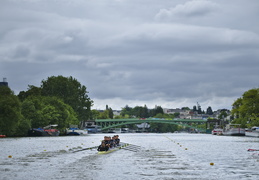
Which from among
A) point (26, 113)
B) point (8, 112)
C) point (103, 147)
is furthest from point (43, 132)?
point (103, 147)

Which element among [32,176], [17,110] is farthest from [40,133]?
[32,176]

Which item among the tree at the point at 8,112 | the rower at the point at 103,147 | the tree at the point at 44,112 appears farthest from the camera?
the tree at the point at 44,112

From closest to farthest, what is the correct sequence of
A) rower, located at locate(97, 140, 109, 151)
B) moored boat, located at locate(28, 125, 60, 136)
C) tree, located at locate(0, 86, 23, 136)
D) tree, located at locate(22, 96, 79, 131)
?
1. rower, located at locate(97, 140, 109, 151)
2. tree, located at locate(0, 86, 23, 136)
3. moored boat, located at locate(28, 125, 60, 136)
4. tree, located at locate(22, 96, 79, 131)

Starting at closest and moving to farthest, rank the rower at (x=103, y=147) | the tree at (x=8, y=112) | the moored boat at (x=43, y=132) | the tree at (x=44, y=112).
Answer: the rower at (x=103, y=147)
the tree at (x=8, y=112)
the moored boat at (x=43, y=132)
the tree at (x=44, y=112)

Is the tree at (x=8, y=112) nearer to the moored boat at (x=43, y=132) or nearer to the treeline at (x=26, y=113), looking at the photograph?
the treeline at (x=26, y=113)

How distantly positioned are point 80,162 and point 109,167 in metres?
5.44

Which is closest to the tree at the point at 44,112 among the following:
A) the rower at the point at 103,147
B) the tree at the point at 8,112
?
the tree at the point at 8,112

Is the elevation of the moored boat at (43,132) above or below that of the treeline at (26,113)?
below

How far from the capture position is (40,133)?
172875 mm

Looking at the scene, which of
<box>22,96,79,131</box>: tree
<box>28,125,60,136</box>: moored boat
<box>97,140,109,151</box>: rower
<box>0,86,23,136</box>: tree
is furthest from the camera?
<box>22,96,79,131</box>: tree

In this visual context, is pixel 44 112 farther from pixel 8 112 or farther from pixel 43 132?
pixel 8 112

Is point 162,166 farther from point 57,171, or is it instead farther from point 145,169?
point 57,171

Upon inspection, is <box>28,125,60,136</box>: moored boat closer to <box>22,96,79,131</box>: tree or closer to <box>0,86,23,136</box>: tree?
<box>22,96,79,131</box>: tree

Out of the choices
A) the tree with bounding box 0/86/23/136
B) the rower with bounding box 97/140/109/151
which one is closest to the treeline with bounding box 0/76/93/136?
the tree with bounding box 0/86/23/136
